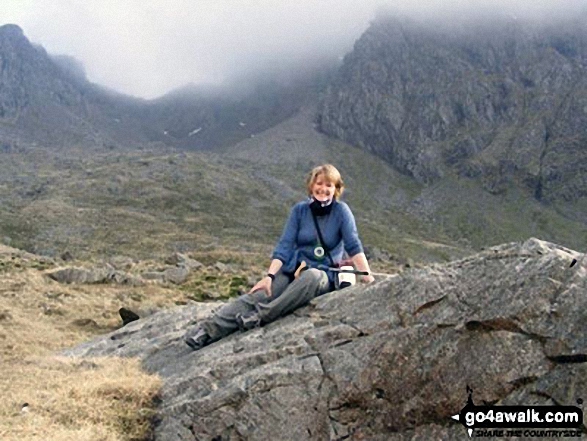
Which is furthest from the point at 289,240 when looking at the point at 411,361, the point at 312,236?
the point at 411,361

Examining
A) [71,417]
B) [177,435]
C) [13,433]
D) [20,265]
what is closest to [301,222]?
[177,435]

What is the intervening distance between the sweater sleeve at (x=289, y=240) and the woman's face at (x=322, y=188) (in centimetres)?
60

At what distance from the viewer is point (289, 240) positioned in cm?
1294

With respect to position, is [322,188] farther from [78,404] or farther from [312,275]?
[78,404]

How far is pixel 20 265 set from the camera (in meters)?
51.1

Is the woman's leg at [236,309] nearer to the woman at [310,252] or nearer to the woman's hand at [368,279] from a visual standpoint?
the woman at [310,252]

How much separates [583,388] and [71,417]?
834 cm

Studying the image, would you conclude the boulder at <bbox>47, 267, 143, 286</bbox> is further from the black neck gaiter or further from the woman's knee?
the black neck gaiter

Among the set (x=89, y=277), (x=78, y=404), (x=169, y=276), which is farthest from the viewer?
(x=169, y=276)

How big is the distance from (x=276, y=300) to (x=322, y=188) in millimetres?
2638

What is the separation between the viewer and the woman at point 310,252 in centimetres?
1277

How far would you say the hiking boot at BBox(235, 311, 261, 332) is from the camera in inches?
515

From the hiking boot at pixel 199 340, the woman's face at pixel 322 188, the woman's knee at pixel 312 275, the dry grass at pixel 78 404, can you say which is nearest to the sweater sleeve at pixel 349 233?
the woman's face at pixel 322 188

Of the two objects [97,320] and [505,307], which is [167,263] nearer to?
[97,320]
